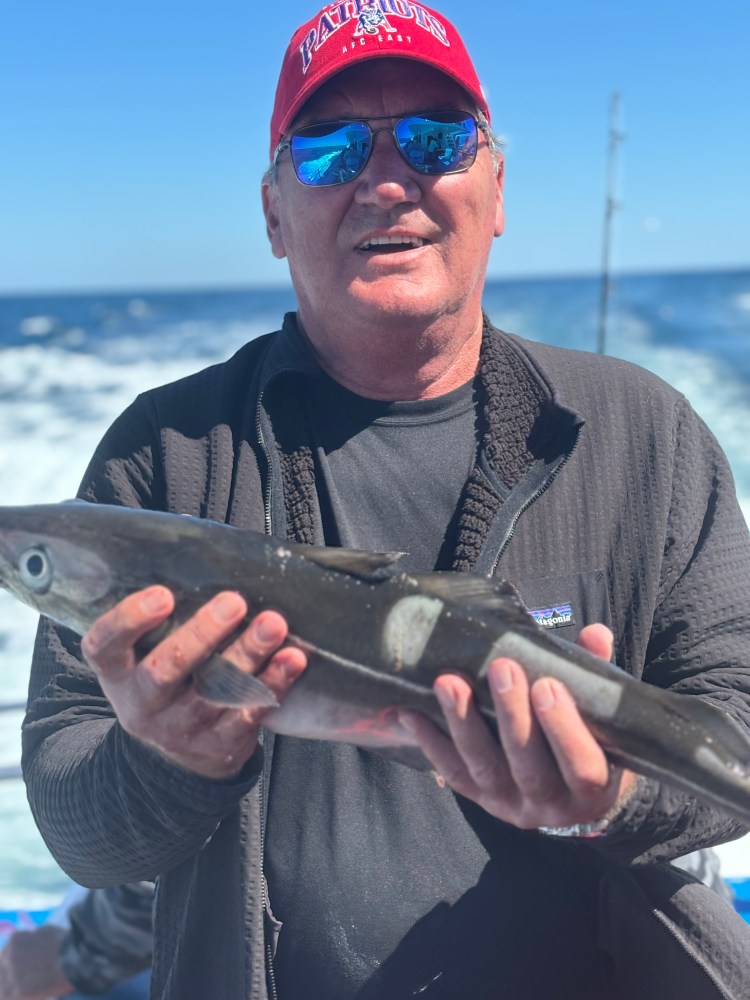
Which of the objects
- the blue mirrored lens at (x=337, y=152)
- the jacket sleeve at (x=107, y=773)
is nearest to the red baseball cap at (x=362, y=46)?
the blue mirrored lens at (x=337, y=152)

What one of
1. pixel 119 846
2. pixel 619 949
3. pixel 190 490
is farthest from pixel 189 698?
pixel 619 949

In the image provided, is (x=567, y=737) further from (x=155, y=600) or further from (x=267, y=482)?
(x=267, y=482)

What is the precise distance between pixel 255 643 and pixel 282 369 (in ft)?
3.51

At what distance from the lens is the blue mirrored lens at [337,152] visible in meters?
2.87

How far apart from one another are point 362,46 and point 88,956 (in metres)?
3.55

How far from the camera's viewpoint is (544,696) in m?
1.90

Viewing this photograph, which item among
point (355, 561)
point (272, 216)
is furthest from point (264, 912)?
point (272, 216)

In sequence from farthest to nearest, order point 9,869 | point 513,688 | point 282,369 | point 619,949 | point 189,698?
point 9,869 < point 282,369 < point 619,949 < point 189,698 < point 513,688

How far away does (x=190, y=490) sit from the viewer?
2.73 meters

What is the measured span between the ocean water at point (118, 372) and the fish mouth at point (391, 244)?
305cm

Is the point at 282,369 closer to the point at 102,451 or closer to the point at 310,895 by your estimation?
the point at 102,451

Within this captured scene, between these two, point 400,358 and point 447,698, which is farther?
point 400,358

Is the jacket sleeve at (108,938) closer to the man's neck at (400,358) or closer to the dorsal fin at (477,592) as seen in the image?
the man's neck at (400,358)

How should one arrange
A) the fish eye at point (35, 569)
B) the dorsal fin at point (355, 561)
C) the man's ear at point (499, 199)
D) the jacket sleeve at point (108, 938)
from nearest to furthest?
the dorsal fin at point (355, 561) → the fish eye at point (35, 569) → the man's ear at point (499, 199) → the jacket sleeve at point (108, 938)
